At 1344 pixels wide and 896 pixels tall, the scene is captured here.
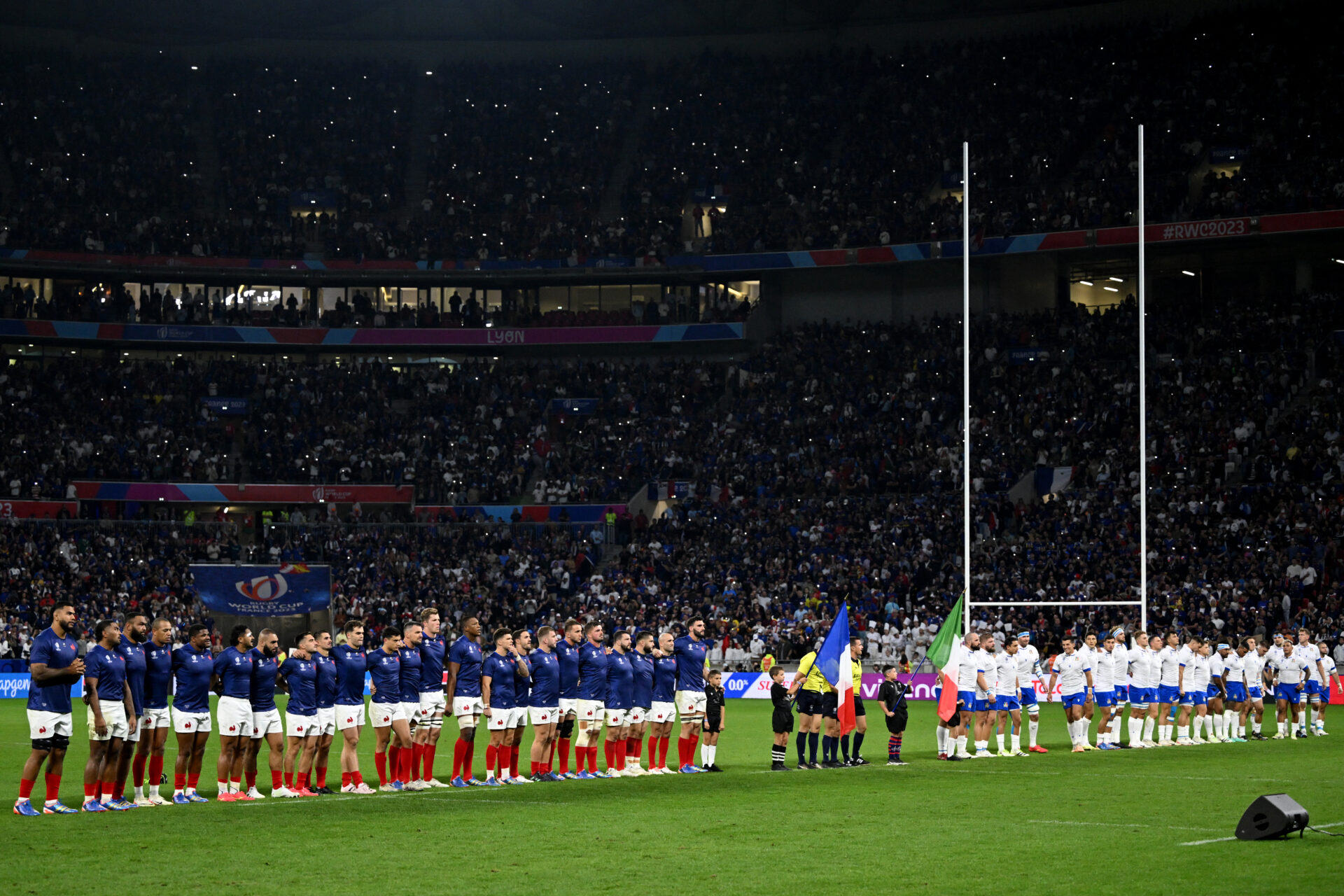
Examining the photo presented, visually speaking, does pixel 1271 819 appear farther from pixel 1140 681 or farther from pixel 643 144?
pixel 643 144

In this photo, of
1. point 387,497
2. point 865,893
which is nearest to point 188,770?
point 865,893

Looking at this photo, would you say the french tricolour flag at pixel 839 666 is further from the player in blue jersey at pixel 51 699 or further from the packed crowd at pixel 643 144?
the packed crowd at pixel 643 144

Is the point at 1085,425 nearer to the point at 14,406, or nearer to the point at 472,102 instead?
the point at 472,102

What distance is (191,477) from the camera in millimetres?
57438

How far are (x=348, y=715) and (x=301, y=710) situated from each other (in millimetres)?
655

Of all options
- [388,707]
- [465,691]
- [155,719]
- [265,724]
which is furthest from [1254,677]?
[155,719]

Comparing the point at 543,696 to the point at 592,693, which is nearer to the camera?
the point at 543,696

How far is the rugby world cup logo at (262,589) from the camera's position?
1560 inches

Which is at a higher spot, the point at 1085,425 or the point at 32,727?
the point at 1085,425

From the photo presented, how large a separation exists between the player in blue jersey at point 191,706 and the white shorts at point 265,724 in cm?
56

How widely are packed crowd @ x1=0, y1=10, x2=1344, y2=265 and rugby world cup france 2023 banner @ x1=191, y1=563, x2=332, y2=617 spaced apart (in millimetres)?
24809

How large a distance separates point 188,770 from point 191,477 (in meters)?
40.9

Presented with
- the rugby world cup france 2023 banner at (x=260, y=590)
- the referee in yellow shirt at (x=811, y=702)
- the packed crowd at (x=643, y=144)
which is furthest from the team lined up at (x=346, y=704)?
the packed crowd at (x=643, y=144)

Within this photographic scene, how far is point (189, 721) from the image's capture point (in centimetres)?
1817
